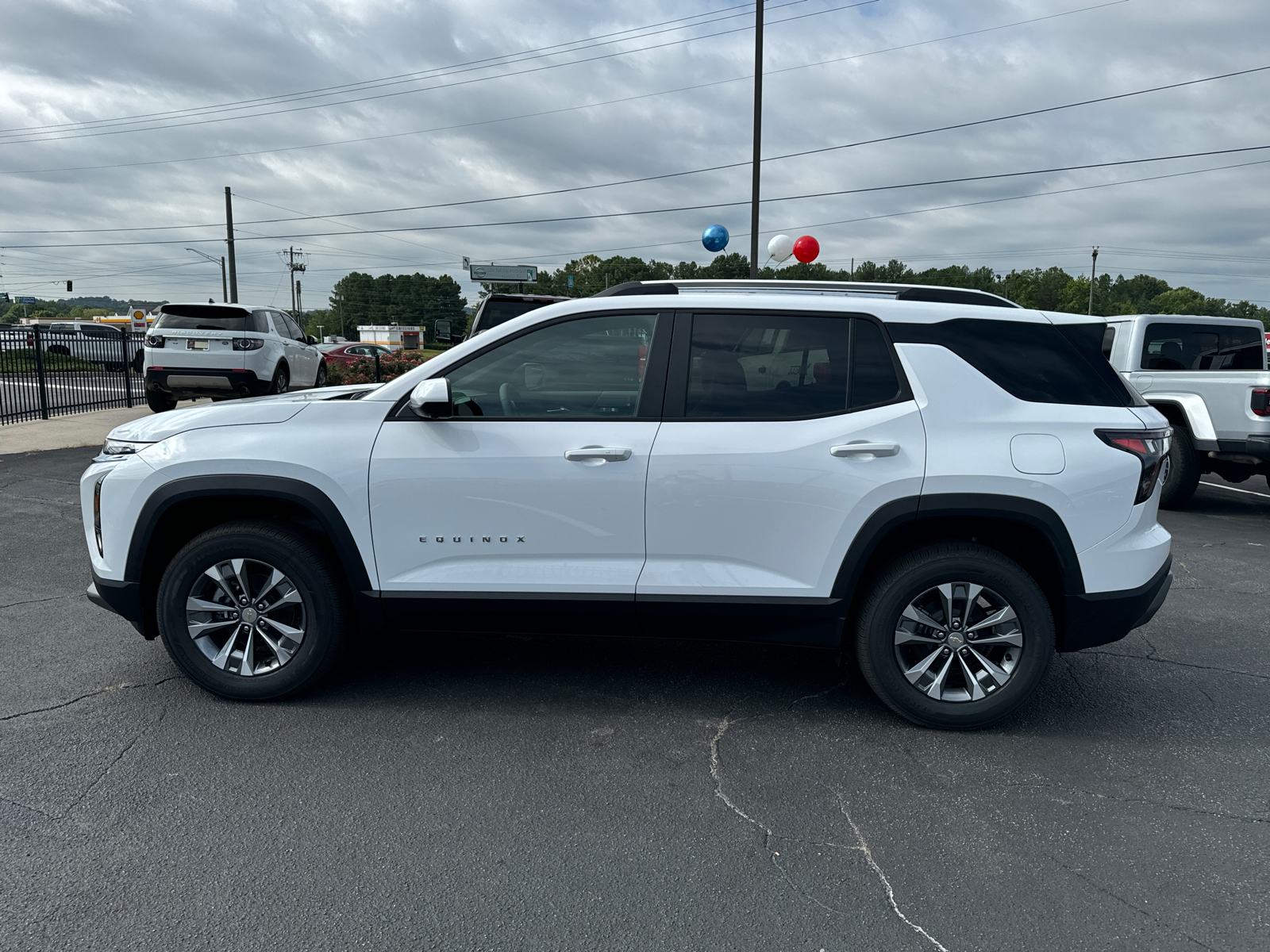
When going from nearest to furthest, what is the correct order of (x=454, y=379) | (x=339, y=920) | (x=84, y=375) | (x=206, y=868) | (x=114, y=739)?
(x=339, y=920)
(x=206, y=868)
(x=114, y=739)
(x=454, y=379)
(x=84, y=375)

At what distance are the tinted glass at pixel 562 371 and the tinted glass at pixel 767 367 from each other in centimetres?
26

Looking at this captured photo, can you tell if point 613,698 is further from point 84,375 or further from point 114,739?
point 84,375

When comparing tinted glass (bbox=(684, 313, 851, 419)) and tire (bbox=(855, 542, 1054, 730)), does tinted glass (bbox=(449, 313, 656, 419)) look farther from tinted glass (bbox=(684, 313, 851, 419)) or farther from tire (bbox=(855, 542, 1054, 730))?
tire (bbox=(855, 542, 1054, 730))

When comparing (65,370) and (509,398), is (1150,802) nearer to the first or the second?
(509,398)

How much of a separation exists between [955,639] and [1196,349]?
26.0 ft

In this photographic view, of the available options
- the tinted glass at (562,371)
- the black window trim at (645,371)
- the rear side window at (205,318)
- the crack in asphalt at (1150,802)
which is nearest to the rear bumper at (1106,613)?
the crack in asphalt at (1150,802)

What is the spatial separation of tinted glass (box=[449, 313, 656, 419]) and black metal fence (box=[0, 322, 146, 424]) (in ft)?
45.8

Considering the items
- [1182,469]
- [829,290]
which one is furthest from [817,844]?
[1182,469]

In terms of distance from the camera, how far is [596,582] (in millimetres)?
3686

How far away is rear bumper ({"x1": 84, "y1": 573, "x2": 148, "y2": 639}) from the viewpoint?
387 cm

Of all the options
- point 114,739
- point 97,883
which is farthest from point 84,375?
point 97,883

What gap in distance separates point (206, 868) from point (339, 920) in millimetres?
526

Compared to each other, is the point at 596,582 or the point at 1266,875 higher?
the point at 596,582

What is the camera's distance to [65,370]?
54.5 ft
